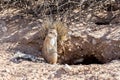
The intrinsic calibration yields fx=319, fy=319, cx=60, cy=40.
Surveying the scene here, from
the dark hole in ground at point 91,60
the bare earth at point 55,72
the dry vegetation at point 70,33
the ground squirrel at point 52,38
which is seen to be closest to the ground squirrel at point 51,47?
the ground squirrel at point 52,38

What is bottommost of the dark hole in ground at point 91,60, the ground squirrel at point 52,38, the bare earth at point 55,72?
the dark hole in ground at point 91,60

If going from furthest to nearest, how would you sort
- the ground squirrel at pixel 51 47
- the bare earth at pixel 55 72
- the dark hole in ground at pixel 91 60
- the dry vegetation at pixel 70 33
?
1. the dark hole in ground at pixel 91 60
2. the ground squirrel at pixel 51 47
3. the dry vegetation at pixel 70 33
4. the bare earth at pixel 55 72

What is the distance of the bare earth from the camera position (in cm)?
322

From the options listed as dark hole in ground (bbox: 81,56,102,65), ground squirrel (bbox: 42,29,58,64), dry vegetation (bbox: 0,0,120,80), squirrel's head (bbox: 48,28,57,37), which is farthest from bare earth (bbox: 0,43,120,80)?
dark hole in ground (bbox: 81,56,102,65)

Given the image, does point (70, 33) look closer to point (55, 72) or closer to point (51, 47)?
point (51, 47)

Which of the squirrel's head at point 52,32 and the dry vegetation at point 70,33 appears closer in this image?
the dry vegetation at point 70,33

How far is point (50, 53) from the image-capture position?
396cm

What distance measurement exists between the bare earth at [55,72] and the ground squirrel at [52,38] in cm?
39

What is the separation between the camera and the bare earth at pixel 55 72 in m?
3.22

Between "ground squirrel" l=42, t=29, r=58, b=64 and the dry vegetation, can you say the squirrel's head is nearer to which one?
"ground squirrel" l=42, t=29, r=58, b=64

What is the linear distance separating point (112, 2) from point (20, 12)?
1384mm

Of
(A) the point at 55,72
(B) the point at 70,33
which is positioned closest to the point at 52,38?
(B) the point at 70,33

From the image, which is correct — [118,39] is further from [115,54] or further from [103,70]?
Answer: [103,70]

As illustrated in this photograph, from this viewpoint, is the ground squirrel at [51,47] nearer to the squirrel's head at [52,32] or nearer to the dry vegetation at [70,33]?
the squirrel's head at [52,32]
